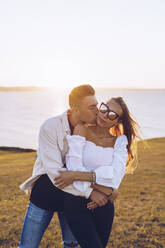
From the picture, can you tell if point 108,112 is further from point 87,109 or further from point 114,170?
point 114,170

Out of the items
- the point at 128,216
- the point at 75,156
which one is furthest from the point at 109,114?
the point at 128,216

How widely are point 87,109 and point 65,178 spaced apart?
2.56ft

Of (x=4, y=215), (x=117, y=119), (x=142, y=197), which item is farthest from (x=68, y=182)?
(x=142, y=197)

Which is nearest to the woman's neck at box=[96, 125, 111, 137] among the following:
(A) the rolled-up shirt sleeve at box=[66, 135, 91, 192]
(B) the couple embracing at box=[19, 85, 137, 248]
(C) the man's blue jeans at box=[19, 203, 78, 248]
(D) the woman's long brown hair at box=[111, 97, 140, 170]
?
(B) the couple embracing at box=[19, 85, 137, 248]

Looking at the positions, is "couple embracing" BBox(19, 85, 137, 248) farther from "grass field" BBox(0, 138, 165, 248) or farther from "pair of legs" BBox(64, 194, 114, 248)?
"grass field" BBox(0, 138, 165, 248)

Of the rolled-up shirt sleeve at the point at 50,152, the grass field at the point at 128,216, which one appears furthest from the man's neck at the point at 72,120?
the grass field at the point at 128,216

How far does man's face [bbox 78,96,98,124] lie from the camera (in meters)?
2.91

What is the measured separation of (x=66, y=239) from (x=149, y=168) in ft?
34.9

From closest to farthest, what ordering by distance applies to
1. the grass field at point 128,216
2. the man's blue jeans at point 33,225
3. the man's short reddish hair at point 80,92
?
the man's short reddish hair at point 80,92 < the man's blue jeans at point 33,225 < the grass field at point 128,216

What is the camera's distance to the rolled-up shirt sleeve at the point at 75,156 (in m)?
2.69

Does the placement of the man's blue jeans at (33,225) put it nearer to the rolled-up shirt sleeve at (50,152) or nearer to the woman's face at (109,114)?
the rolled-up shirt sleeve at (50,152)

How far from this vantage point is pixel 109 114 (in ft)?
10.2

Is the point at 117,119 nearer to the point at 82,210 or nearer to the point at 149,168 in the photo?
the point at 82,210

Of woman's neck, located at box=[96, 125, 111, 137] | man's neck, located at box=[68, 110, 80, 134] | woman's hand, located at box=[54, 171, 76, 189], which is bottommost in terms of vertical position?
woman's hand, located at box=[54, 171, 76, 189]
